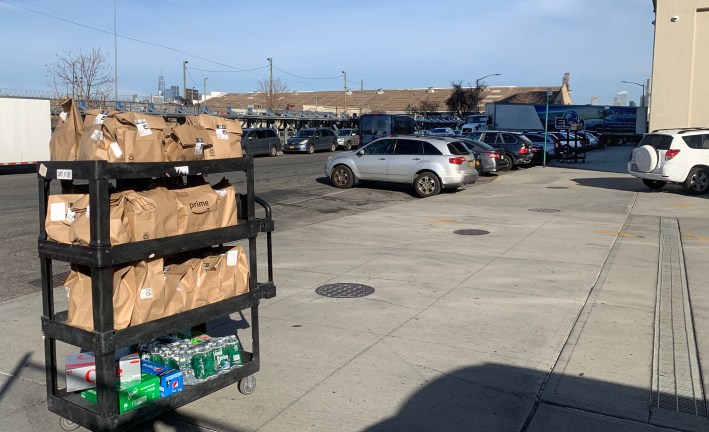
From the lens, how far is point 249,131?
3775 centimetres

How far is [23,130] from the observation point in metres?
25.9

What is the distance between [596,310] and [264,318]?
11.6 feet

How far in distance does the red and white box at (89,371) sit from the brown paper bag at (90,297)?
12.1 inches

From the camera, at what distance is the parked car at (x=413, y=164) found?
1847 centimetres

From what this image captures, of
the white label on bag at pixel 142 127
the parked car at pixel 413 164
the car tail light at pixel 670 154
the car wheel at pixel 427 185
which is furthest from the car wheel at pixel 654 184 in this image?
the white label on bag at pixel 142 127

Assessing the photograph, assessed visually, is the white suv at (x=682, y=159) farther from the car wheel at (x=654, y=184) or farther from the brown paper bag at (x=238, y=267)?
the brown paper bag at (x=238, y=267)

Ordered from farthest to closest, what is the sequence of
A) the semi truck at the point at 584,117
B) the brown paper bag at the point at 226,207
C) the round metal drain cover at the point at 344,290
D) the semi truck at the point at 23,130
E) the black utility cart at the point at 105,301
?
the semi truck at the point at 584,117
the semi truck at the point at 23,130
the round metal drain cover at the point at 344,290
the brown paper bag at the point at 226,207
the black utility cart at the point at 105,301

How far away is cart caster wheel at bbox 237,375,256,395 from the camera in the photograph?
493cm

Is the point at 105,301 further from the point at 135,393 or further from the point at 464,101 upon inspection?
the point at 464,101

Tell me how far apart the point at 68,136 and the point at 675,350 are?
17.3 feet

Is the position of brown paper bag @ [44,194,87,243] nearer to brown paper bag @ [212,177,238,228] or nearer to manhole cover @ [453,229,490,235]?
brown paper bag @ [212,177,238,228]

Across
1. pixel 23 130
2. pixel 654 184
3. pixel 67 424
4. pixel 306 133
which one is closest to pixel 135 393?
pixel 67 424

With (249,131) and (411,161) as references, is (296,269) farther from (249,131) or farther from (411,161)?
(249,131)

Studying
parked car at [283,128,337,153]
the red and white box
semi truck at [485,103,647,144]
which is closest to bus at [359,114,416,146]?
parked car at [283,128,337,153]
